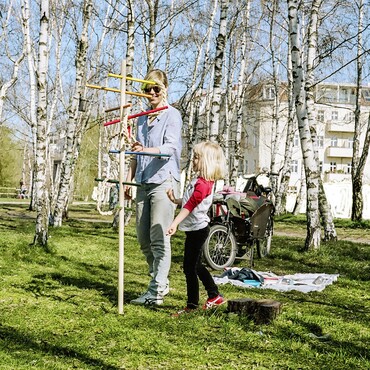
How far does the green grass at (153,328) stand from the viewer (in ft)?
12.5

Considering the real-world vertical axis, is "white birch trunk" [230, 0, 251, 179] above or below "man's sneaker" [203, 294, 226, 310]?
above

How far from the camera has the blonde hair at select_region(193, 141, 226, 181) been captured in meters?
5.12

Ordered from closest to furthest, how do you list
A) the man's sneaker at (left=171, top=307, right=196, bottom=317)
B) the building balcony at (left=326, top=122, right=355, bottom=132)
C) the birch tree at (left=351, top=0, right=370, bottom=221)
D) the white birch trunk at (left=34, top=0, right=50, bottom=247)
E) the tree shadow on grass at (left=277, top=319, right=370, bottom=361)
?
the tree shadow on grass at (left=277, top=319, right=370, bottom=361)
the man's sneaker at (left=171, top=307, right=196, bottom=317)
the white birch trunk at (left=34, top=0, right=50, bottom=247)
the birch tree at (left=351, top=0, right=370, bottom=221)
the building balcony at (left=326, top=122, right=355, bottom=132)

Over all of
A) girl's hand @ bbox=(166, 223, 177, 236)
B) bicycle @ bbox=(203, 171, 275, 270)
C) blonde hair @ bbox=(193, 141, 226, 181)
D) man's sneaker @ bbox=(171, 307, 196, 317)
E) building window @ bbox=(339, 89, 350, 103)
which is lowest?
man's sneaker @ bbox=(171, 307, 196, 317)

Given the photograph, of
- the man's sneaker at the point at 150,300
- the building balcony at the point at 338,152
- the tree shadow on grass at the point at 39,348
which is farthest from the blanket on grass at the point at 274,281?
the building balcony at the point at 338,152

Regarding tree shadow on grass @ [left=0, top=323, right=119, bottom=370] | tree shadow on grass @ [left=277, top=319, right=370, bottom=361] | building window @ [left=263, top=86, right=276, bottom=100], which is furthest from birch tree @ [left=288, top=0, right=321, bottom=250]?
building window @ [left=263, top=86, right=276, bottom=100]

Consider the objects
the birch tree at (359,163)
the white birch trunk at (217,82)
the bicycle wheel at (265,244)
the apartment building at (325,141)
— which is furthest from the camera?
the apartment building at (325,141)

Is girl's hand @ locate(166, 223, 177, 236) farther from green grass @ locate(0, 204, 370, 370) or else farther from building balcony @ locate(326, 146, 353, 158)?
building balcony @ locate(326, 146, 353, 158)

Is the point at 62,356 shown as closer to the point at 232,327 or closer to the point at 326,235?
the point at 232,327

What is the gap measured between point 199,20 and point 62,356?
2479 centimetres

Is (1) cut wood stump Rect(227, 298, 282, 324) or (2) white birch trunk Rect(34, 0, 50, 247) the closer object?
(1) cut wood stump Rect(227, 298, 282, 324)

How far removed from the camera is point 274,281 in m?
7.56

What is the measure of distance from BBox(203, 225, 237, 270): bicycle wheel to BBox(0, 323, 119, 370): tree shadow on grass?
5.05 m

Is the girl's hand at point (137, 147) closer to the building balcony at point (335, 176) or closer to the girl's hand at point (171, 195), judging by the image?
the girl's hand at point (171, 195)
